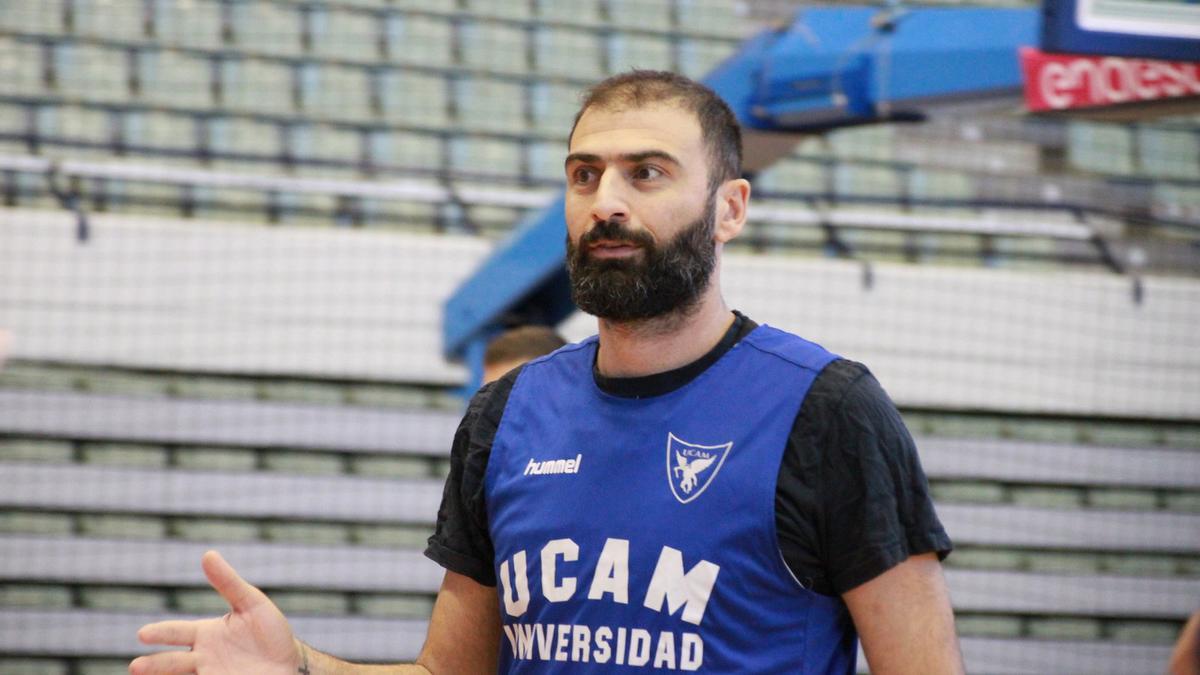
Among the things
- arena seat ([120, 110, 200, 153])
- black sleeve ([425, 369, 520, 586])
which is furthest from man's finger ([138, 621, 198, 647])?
arena seat ([120, 110, 200, 153])

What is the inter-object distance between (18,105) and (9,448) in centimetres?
199

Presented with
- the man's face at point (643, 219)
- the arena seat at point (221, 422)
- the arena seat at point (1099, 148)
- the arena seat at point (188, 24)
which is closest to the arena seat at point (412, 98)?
the arena seat at point (188, 24)

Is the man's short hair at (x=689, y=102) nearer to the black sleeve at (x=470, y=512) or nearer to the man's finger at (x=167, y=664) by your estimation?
the black sleeve at (x=470, y=512)

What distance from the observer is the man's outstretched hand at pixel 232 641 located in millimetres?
1970

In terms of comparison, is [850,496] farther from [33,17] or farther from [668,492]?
[33,17]

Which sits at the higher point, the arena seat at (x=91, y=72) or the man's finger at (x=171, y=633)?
the arena seat at (x=91, y=72)

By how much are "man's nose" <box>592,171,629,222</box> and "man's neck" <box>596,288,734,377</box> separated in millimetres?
147

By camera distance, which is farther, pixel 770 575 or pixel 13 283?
pixel 13 283

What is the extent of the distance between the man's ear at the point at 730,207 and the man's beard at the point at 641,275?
0.06m

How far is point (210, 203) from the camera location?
8789 millimetres

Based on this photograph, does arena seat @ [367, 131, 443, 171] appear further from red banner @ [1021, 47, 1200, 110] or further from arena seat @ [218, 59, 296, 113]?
red banner @ [1021, 47, 1200, 110]

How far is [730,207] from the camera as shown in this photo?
215 cm

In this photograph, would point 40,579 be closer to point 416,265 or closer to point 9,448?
point 9,448

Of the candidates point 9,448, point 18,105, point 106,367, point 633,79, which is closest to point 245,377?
point 106,367
